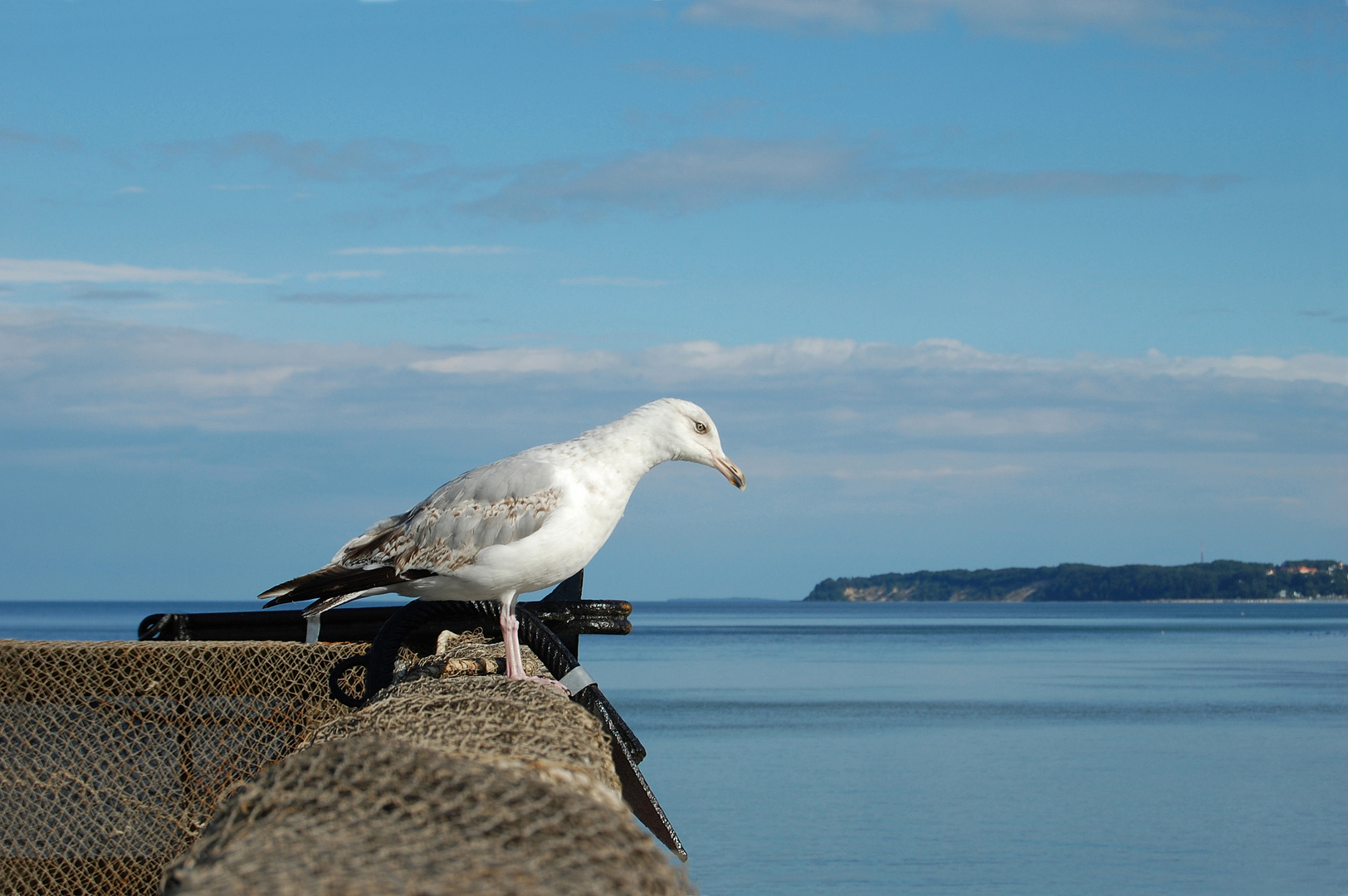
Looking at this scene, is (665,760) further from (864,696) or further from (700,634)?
(700,634)

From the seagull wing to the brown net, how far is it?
46cm

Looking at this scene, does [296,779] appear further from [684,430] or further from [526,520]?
[684,430]

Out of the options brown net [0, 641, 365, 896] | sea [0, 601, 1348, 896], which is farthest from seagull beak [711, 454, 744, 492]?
sea [0, 601, 1348, 896]

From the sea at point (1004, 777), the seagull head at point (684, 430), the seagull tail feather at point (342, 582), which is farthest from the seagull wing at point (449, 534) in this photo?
the sea at point (1004, 777)

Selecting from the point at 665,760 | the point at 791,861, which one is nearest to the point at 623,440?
the point at 791,861

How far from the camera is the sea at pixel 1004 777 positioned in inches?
804

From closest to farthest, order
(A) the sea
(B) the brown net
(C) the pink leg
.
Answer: (C) the pink leg
(B) the brown net
(A) the sea

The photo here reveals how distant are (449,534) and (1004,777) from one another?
90.1 feet

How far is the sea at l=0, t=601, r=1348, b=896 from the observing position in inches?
804

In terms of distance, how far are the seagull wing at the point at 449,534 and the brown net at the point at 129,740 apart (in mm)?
458

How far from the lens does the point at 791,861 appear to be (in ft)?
66.3

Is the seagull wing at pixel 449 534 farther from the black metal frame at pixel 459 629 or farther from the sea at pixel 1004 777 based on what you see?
the sea at pixel 1004 777

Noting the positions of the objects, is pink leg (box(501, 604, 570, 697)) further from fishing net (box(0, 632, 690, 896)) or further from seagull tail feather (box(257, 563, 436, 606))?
seagull tail feather (box(257, 563, 436, 606))

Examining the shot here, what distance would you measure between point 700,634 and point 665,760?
3655 inches
